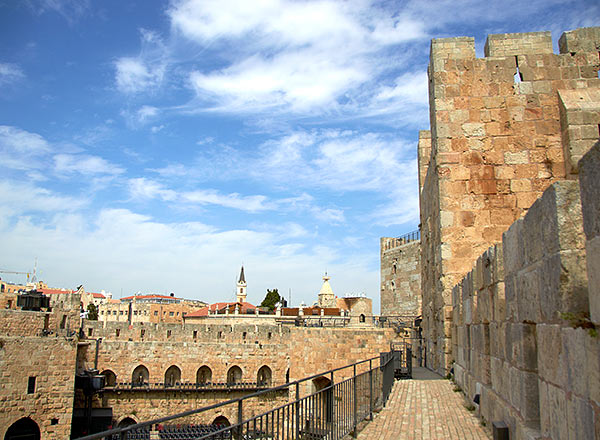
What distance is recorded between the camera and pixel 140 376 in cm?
2595

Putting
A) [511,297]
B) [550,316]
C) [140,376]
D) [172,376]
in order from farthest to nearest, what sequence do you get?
[172,376] → [140,376] → [511,297] → [550,316]

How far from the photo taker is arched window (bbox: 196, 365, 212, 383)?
86.9 ft

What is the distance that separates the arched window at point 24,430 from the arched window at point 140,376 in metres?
6.53

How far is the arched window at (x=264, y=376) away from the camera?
87.7 feet

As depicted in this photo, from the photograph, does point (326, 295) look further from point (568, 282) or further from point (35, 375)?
point (568, 282)

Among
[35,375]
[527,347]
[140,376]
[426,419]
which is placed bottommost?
[140,376]

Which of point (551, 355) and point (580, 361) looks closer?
point (580, 361)

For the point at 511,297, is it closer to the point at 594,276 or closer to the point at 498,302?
the point at 498,302

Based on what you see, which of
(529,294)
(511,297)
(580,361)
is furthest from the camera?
(511,297)

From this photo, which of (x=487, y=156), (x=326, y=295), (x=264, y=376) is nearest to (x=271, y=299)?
(x=326, y=295)

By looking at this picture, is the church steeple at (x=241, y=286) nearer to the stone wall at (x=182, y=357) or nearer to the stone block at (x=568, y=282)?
the stone wall at (x=182, y=357)

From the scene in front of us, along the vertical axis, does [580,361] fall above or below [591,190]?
below

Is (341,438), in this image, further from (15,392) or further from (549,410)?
(15,392)

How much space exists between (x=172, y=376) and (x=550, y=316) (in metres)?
26.2
